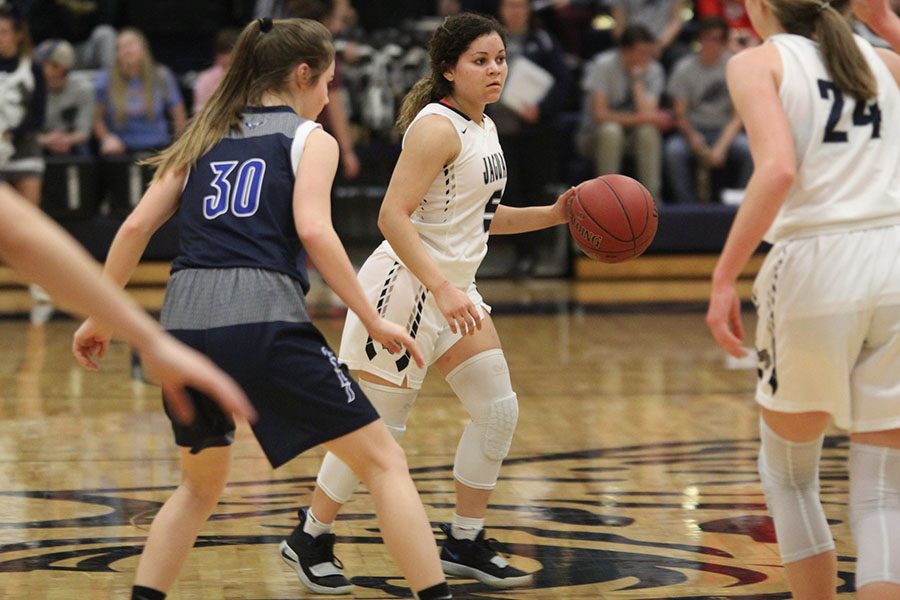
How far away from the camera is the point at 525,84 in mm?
11953

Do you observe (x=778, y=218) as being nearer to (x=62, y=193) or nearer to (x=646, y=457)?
(x=646, y=457)

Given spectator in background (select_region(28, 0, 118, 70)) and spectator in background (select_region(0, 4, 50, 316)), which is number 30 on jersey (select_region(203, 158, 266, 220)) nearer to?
spectator in background (select_region(0, 4, 50, 316))

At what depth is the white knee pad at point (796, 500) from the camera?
135 inches

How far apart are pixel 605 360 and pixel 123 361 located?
277 cm

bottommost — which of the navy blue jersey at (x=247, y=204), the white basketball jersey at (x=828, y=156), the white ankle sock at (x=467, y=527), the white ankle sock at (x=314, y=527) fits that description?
the white ankle sock at (x=467, y=527)

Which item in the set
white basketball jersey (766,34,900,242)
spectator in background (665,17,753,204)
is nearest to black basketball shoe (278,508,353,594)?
white basketball jersey (766,34,900,242)

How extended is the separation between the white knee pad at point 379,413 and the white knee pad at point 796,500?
113cm

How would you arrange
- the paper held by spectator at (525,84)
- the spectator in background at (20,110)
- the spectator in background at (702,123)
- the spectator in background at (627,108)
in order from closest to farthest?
1. the spectator in background at (20,110)
2. the paper held by spectator at (525,84)
3. the spectator in background at (627,108)
4. the spectator in background at (702,123)

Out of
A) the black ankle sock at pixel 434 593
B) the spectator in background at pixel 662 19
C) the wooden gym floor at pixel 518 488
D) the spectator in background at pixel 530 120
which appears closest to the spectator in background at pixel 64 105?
the spectator in background at pixel 530 120

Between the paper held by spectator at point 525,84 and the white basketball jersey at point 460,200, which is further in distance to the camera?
the paper held by spectator at point 525,84

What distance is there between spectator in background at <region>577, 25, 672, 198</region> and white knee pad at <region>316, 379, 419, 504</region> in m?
8.07

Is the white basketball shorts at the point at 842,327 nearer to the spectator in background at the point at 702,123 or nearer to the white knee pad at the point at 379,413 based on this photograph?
the white knee pad at the point at 379,413

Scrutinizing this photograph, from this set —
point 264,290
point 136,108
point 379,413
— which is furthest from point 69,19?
point 264,290

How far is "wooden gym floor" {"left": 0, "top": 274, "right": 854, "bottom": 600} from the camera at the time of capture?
4.20m
